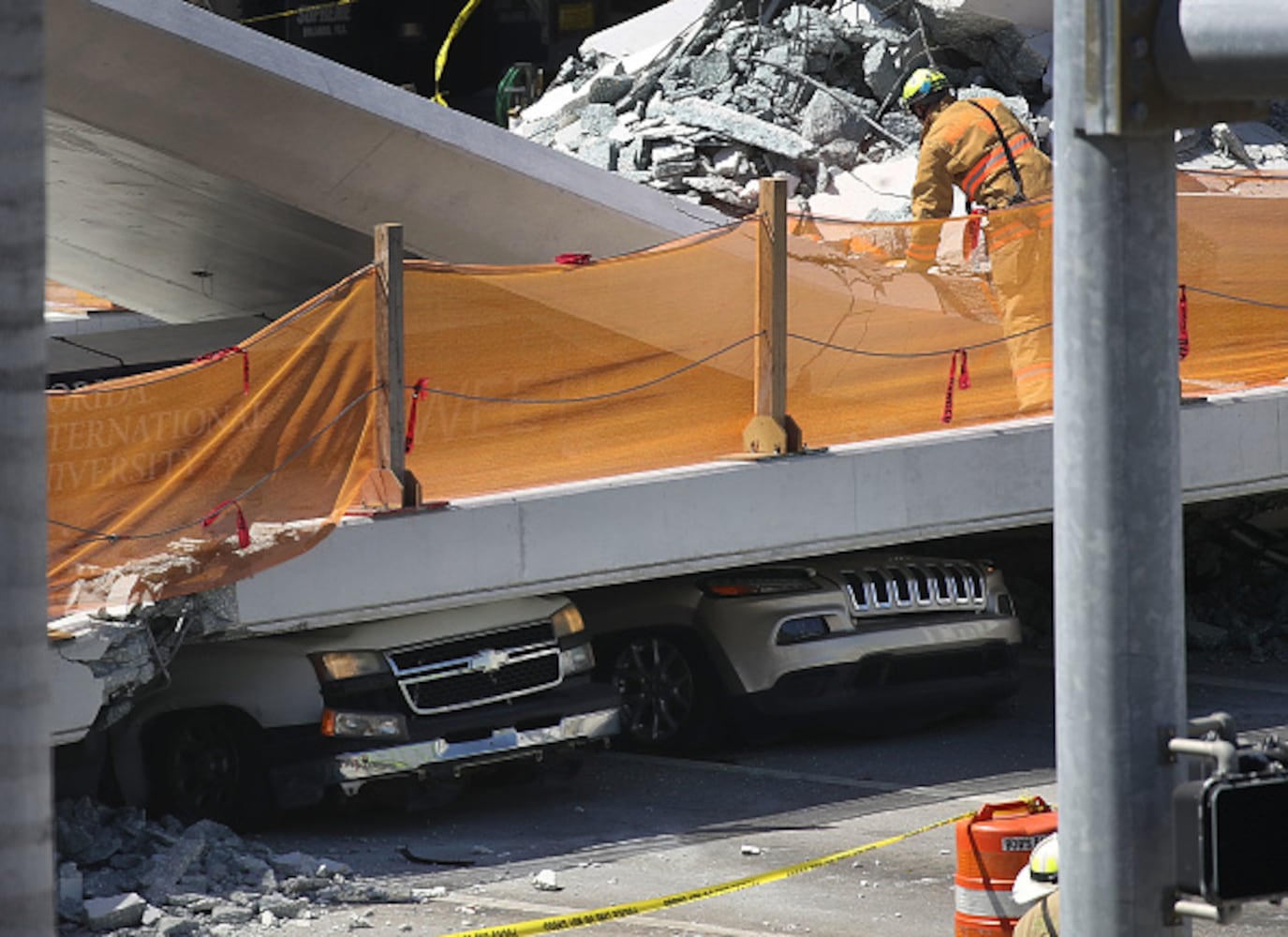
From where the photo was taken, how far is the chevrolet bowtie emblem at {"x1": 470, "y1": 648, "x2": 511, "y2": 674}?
9625 mm

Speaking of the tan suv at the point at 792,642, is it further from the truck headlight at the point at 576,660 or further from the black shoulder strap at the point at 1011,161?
the black shoulder strap at the point at 1011,161

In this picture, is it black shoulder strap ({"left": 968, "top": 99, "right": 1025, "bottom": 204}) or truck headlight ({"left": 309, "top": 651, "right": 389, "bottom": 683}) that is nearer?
truck headlight ({"left": 309, "top": 651, "right": 389, "bottom": 683})

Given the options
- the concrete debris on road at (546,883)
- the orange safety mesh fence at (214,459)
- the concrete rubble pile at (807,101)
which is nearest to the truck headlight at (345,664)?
the orange safety mesh fence at (214,459)

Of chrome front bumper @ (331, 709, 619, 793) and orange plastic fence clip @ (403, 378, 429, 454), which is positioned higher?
orange plastic fence clip @ (403, 378, 429, 454)

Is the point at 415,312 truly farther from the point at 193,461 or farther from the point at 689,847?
the point at 689,847

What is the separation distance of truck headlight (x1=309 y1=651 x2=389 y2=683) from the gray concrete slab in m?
3.57

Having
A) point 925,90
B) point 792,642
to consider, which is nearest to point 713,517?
point 792,642

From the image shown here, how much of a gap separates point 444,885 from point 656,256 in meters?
3.06

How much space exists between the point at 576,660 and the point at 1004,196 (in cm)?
363

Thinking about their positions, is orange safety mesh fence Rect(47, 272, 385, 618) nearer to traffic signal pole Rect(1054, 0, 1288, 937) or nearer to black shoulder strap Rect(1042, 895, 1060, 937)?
black shoulder strap Rect(1042, 895, 1060, 937)

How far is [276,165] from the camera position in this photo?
40.4 ft

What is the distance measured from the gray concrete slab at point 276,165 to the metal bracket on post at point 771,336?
2842mm

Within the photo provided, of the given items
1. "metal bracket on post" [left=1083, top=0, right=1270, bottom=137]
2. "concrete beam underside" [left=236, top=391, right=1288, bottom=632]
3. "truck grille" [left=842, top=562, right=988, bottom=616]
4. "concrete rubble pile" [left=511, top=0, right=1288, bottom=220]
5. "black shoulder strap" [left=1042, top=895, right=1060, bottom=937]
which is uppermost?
"concrete rubble pile" [left=511, top=0, right=1288, bottom=220]

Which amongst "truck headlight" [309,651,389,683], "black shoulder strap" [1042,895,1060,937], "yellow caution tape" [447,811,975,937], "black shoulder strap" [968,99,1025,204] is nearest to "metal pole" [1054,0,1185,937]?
"black shoulder strap" [1042,895,1060,937]
